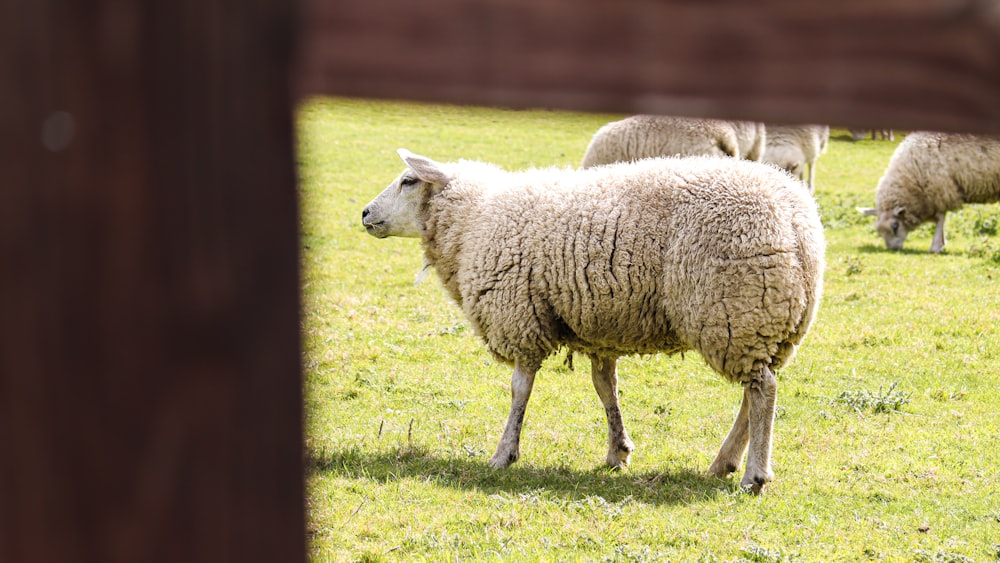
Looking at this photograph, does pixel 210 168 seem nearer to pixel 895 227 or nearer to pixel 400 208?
pixel 400 208

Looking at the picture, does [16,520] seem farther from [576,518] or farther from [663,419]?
[663,419]

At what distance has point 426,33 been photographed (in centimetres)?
90

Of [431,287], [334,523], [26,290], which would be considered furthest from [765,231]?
[431,287]

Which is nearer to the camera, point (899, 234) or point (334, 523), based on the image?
point (334, 523)

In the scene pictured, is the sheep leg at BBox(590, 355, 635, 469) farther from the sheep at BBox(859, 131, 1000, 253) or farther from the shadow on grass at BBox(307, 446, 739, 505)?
the sheep at BBox(859, 131, 1000, 253)

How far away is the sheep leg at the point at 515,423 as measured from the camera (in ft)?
20.4

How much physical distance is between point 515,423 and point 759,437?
161 cm

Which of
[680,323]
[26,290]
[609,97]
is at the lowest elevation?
[680,323]

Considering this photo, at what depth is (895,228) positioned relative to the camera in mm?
13992

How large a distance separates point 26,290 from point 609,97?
58 centimetres

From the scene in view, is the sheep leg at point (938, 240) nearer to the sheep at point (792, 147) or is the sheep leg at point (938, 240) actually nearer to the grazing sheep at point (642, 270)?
the sheep at point (792, 147)

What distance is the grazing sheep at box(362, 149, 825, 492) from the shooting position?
5.57 metres

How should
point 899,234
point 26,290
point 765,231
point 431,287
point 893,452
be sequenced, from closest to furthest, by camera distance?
point 26,290
point 765,231
point 893,452
point 431,287
point 899,234

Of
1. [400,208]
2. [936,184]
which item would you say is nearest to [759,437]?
[400,208]
